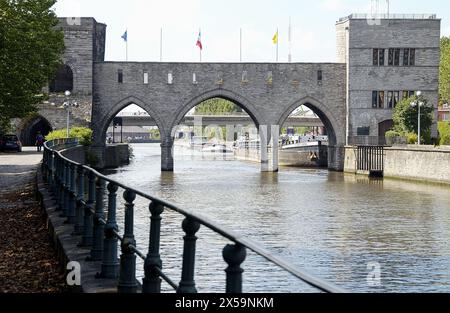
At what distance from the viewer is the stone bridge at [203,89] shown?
52.9 meters

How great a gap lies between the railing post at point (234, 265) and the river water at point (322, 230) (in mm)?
277

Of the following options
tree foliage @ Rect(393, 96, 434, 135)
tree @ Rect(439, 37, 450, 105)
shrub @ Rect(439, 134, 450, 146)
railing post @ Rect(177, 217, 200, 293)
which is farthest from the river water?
tree @ Rect(439, 37, 450, 105)

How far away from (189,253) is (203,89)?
48.7 metres

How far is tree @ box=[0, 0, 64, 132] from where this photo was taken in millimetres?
26125

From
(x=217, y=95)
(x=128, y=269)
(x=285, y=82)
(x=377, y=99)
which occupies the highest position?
(x=285, y=82)

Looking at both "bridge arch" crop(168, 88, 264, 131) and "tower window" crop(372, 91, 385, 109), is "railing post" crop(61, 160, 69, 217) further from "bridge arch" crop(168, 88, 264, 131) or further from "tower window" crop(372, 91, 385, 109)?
"tower window" crop(372, 91, 385, 109)

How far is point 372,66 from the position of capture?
5375 cm

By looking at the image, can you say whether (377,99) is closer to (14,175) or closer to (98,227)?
(14,175)

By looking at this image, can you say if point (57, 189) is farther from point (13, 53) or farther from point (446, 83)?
point (446, 83)

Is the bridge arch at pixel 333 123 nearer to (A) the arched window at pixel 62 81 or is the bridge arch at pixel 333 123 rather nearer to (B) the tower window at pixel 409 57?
(B) the tower window at pixel 409 57

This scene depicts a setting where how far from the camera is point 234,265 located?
12.4ft

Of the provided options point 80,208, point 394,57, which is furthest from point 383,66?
point 80,208
